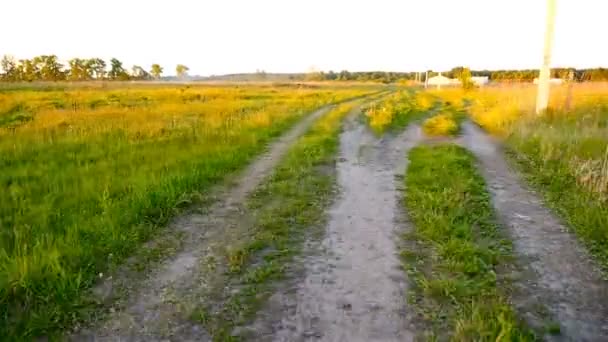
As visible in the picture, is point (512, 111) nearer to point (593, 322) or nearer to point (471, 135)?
point (471, 135)

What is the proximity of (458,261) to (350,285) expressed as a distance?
1.29m

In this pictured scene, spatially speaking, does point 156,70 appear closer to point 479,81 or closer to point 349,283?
point 479,81

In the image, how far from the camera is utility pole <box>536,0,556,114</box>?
16.4 meters

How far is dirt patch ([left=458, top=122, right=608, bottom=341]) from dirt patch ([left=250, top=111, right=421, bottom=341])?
1.19m

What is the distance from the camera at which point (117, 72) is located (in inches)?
4537

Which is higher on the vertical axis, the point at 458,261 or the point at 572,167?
the point at 572,167

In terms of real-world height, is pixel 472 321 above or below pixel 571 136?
below

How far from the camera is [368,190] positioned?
8.27 metres

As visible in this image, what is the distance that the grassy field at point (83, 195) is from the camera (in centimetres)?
436

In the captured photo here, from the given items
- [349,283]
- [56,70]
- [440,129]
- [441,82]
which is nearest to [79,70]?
[56,70]

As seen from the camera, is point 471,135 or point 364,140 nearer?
point 364,140

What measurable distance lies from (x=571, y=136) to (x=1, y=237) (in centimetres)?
1190

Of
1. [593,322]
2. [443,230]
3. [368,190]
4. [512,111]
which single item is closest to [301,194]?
[368,190]

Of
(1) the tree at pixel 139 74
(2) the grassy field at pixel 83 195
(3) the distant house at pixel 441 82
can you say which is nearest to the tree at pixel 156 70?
(1) the tree at pixel 139 74
